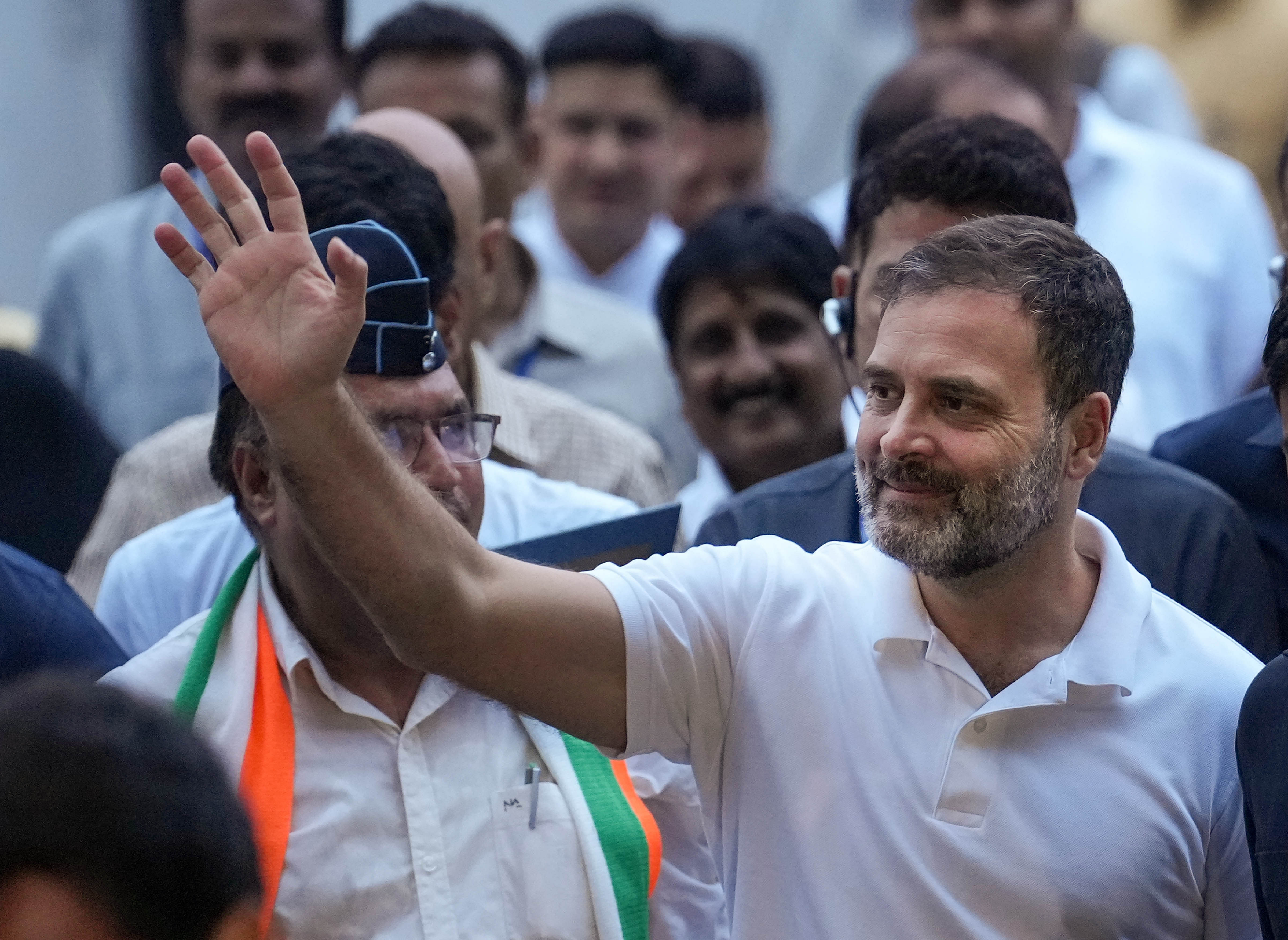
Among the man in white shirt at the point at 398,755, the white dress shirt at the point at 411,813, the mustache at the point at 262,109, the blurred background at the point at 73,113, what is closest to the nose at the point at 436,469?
the man in white shirt at the point at 398,755

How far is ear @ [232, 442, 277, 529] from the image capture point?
258 cm

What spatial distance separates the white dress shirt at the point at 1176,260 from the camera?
4133 millimetres

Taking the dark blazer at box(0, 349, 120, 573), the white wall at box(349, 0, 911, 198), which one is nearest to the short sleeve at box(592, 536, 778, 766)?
the dark blazer at box(0, 349, 120, 573)

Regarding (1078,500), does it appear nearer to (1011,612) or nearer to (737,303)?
(1011,612)

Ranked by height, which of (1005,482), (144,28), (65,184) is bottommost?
(65,184)

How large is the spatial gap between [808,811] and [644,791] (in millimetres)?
394

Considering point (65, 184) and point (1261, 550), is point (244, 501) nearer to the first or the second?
point (1261, 550)

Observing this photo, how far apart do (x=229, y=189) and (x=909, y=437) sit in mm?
867

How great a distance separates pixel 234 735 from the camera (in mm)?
2320

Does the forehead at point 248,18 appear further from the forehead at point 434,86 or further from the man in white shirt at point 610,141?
the man in white shirt at point 610,141

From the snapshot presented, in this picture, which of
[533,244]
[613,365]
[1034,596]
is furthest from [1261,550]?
[533,244]

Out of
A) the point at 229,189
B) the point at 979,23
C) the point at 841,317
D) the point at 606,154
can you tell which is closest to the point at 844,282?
the point at 841,317

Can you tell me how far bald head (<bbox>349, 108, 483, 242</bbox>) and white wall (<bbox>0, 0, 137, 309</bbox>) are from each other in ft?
8.22

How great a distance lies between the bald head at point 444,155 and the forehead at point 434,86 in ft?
2.10
